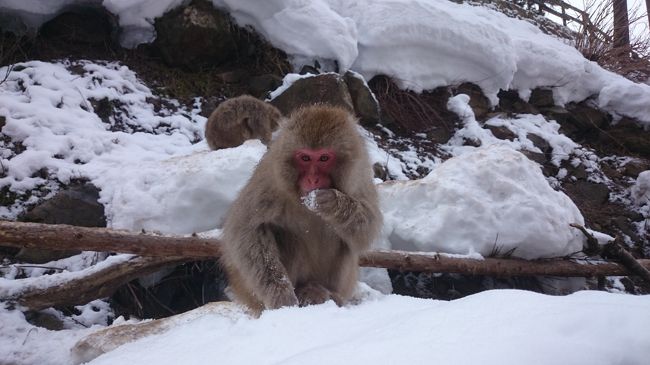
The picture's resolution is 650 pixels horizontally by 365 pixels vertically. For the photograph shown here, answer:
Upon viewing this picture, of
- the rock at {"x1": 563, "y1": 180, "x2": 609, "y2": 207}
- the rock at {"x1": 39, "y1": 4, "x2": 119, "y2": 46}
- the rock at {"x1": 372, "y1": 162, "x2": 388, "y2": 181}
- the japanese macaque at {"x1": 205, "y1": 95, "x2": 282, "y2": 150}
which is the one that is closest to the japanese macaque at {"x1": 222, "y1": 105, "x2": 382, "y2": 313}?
the japanese macaque at {"x1": 205, "y1": 95, "x2": 282, "y2": 150}

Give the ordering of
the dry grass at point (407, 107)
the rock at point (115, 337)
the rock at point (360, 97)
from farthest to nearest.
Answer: the dry grass at point (407, 107)
the rock at point (360, 97)
the rock at point (115, 337)

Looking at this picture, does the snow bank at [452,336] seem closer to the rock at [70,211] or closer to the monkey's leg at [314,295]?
the monkey's leg at [314,295]

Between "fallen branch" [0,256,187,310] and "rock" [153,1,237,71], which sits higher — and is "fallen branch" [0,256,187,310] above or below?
below

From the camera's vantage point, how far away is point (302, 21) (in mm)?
6555

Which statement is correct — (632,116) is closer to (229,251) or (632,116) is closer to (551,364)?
(229,251)


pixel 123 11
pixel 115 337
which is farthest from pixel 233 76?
pixel 115 337

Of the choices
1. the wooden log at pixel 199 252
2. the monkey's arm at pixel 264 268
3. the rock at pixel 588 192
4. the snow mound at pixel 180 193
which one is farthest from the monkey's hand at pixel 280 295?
the rock at pixel 588 192

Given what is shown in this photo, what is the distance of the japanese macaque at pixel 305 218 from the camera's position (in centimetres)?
251

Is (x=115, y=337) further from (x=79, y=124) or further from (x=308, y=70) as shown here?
(x=308, y=70)

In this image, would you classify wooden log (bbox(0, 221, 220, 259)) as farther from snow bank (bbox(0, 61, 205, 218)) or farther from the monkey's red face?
snow bank (bbox(0, 61, 205, 218))

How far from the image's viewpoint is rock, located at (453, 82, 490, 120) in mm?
7445

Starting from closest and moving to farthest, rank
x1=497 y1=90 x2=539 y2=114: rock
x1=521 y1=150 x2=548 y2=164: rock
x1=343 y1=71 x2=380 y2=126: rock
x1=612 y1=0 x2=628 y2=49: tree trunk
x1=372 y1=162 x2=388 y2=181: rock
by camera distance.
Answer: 1. x1=372 y1=162 x2=388 y2=181: rock
2. x1=343 y1=71 x2=380 y2=126: rock
3. x1=521 y1=150 x2=548 y2=164: rock
4. x1=497 y1=90 x2=539 y2=114: rock
5. x1=612 y1=0 x2=628 y2=49: tree trunk

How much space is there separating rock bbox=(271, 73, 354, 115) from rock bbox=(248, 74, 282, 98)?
0.35 meters

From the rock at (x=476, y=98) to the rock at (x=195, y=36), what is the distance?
11.8ft
